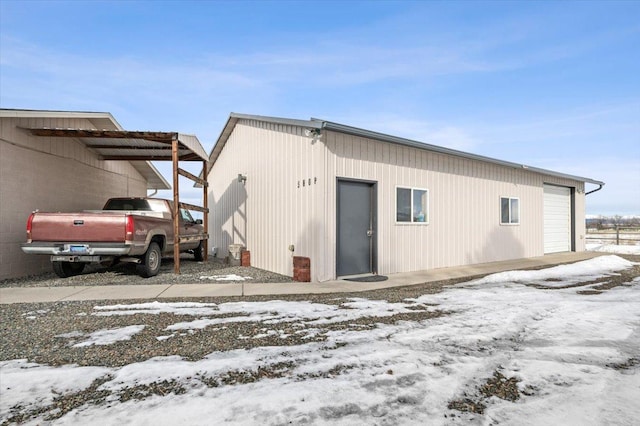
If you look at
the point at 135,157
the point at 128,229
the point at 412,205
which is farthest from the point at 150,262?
the point at 412,205

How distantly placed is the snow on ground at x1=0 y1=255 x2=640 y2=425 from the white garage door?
1126 cm

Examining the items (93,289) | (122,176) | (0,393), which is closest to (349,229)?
(93,289)

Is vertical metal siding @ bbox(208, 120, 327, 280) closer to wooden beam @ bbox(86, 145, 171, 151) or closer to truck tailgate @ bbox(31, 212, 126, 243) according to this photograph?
wooden beam @ bbox(86, 145, 171, 151)

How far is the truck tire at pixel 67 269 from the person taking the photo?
8078 mm

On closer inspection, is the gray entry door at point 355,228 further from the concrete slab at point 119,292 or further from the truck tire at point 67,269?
the truck tire at point 67,269

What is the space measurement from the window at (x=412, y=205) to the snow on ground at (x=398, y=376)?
4.58 metres

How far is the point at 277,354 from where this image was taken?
340cm

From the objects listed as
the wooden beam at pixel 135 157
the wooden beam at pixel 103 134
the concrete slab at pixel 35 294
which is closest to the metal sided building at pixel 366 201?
the wooden beam at pixel 135 157

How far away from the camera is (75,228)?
284 inches

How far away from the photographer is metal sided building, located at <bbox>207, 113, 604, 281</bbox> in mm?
7891

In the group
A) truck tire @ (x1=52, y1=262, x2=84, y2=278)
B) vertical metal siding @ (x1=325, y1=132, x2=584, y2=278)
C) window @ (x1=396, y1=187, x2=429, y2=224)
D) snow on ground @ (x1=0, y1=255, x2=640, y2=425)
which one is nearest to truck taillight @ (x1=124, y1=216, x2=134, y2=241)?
truck tire @ (x1=52, y1=262, x2=84, y2=278)

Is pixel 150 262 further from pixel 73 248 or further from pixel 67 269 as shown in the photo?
pixel 67 269

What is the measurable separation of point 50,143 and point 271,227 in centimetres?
673

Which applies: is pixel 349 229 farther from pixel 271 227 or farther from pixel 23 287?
pixel 23 287
